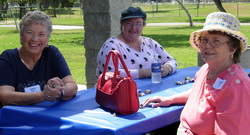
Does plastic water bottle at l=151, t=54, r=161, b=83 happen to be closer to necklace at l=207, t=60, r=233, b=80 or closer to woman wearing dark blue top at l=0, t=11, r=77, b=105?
woman wearing dark blue top at l=0, t=11, r=77, b=105

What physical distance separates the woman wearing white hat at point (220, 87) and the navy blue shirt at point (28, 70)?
131 cm

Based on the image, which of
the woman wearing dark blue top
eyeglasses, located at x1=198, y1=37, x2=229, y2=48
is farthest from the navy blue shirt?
eyeglasses, located at x1=198, y1=37, x2=229, y2=48

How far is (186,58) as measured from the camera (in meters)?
12.0

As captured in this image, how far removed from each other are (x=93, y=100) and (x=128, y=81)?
705 millimetres

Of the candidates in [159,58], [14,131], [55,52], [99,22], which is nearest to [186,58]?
[99,22]

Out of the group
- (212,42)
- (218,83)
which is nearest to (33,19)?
(212,42)

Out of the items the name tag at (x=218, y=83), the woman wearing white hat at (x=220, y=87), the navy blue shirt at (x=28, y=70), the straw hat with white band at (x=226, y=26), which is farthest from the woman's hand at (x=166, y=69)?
the name tag at (x=218, y=83)

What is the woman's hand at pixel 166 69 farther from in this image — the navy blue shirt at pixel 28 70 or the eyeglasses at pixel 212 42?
the eyeglasses at pixel 212 42

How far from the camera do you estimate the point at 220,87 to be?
2.69 meters

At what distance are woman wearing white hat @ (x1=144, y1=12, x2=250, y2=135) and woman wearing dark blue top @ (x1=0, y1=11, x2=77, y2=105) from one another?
3.46 ft

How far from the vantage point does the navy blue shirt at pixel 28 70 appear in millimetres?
3449

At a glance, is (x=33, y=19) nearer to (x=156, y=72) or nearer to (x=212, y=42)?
(x=156, y=72)

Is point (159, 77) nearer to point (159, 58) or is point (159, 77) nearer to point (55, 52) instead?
point (159, 58)

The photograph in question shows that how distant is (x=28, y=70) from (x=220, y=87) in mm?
1677
